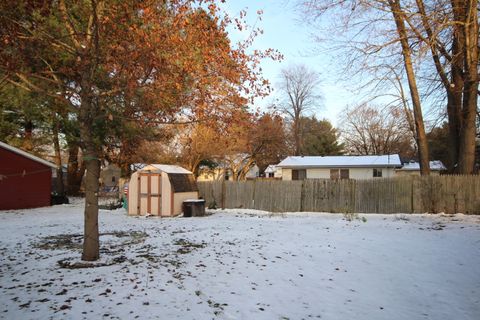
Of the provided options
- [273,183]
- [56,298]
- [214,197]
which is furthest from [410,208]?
[56,298]

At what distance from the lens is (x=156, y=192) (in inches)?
610

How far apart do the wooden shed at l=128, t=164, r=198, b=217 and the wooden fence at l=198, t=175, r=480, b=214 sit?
3130 mm

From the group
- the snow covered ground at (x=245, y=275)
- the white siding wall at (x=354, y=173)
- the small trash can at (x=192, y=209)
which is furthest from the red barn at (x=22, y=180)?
the white siding wall at (x=354, y=173)

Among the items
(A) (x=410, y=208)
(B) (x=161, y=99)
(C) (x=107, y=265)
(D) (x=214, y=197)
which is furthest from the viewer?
(D) (x=214, y=197)

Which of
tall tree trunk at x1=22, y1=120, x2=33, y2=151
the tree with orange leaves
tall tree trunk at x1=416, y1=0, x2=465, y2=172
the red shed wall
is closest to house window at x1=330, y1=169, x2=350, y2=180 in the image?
→ tall tree trunk at x1=416, y1=0, x2=465, y2=172

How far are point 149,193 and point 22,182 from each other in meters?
8.49

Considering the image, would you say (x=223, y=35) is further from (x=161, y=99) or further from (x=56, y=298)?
(x=56, y=298)

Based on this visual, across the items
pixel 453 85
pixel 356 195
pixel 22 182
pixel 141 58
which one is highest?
pixel 453 85

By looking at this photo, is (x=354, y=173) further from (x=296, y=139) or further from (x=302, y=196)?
(x=296, y=139)

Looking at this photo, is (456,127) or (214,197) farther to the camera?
(214,197)

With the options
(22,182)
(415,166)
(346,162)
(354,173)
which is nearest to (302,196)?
(354,173)

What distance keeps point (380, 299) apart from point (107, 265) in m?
4.81

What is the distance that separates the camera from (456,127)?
49.0 ft

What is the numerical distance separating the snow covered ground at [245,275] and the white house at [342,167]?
58.1 ft
